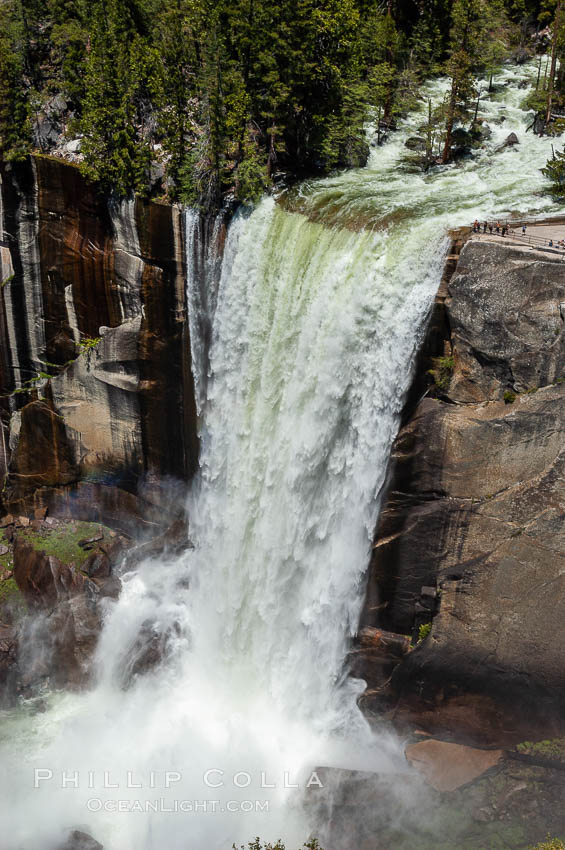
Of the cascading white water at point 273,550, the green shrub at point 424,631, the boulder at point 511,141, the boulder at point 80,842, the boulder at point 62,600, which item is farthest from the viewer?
the boulder at point 511,141

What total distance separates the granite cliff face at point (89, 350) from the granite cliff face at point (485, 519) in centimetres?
1180

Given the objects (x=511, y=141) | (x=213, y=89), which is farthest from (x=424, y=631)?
(x=511, y=141)

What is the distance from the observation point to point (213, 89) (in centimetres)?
2766

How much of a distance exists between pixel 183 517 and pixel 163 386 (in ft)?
19.9

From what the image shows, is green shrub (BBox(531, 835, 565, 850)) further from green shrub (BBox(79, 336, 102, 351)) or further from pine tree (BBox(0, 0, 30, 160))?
pine tree (BBox(0, 0, 30, 160))

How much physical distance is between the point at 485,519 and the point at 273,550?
847cm

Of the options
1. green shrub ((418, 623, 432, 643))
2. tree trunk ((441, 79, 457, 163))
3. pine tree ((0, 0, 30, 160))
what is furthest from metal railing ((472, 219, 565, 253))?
pine tree ((0, 0, 30, 160))

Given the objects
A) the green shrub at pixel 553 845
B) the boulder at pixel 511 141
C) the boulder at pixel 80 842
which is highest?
the boulder at pixel 511 141

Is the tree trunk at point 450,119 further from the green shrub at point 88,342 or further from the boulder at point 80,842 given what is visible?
the boulder at point 80,842

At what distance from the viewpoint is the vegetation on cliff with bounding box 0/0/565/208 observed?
28.3 meters

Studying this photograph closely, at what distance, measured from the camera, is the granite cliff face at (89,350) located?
29594mm

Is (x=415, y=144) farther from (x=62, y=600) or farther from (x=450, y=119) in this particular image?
(x=62, y=600)

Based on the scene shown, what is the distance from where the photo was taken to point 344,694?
989 inches

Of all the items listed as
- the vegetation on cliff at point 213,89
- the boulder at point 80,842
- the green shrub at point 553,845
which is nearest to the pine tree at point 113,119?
the vegetation on cliff at point 213,89
